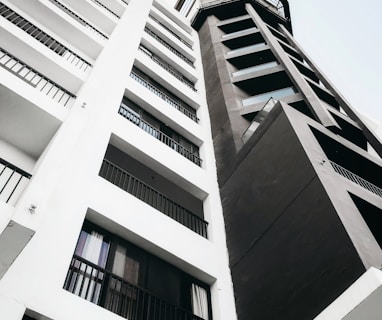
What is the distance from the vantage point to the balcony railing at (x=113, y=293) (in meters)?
7.66

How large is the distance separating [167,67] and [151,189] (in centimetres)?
1076

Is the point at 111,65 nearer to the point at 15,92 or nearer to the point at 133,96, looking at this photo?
the point at 133,96

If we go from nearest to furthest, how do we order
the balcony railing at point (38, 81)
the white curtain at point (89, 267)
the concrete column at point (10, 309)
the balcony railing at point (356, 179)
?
1. the concrete column at point (10, 309)
2. the white curtain at point (89, 267)
3. the balcony railing at point (356, 179)
4. the balcony railing at point (38, 81)

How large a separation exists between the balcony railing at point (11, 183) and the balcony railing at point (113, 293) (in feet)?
6.62

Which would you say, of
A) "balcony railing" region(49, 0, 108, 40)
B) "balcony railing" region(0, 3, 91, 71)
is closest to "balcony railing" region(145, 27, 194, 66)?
"balcony railing" region(49, 0, 108, 40)

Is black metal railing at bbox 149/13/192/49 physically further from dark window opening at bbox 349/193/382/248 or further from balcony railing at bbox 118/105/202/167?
dark window opening at bbox 349/193/382/248

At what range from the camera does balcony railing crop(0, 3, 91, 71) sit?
49.6 ft

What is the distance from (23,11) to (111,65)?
5.15 m

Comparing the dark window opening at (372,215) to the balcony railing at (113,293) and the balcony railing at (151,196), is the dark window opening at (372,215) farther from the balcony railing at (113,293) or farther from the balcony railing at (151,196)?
the balcony railing at (113,293)

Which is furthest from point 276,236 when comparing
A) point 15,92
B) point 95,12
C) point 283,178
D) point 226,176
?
point 95,12

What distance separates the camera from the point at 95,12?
1870 centimetres

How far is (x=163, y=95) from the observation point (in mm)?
17438

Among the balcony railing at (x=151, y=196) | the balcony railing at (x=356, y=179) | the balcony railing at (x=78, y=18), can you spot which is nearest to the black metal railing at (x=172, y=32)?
the balcony railing at (x=78, y=18)

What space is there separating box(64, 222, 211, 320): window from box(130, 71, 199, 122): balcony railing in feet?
29.5
